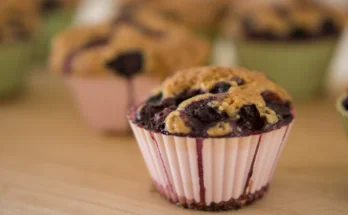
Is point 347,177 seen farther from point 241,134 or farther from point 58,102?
point 58,102

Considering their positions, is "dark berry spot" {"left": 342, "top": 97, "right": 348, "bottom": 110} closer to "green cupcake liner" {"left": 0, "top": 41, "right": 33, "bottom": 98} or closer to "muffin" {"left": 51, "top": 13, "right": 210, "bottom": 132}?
"muffin" {"left": 51, "top": 13, "right": 210, "bottom": 132}

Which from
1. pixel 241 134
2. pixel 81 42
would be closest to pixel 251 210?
pixel 241 134

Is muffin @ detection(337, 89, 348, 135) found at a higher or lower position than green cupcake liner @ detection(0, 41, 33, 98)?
higher

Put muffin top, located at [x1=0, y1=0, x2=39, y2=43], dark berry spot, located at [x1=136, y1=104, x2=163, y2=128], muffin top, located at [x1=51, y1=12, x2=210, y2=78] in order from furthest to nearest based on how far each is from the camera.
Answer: muffin top, located at [x1=0, y1=0, x2=39, y2=43] < muffin top, located at [x1=51, y1=12, x2=210, y2=78] < dark berry spot, located at [x1=136, y1=104, x2=163, y2=128]

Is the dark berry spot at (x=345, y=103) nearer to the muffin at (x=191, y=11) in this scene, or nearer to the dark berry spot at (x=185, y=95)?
the dark berry spot at (x=185, y=95)

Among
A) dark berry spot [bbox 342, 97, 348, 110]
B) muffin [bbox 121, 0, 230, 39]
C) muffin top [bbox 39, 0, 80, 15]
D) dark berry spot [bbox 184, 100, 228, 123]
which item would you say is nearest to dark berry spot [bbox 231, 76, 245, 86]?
dark berry spot [bbox 184, 100, 228, 123]

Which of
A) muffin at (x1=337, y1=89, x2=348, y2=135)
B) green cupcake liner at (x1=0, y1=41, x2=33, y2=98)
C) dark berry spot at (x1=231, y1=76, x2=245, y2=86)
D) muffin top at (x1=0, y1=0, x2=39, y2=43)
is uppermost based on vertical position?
dark berry spot at (x1=231, y1=76, x2=245, y2=86)

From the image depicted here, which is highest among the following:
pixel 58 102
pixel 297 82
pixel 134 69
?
pixel 134 69

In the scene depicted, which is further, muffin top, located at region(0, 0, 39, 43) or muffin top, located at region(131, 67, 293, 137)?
muffin top, located at region(0, 0, 39, 43)
